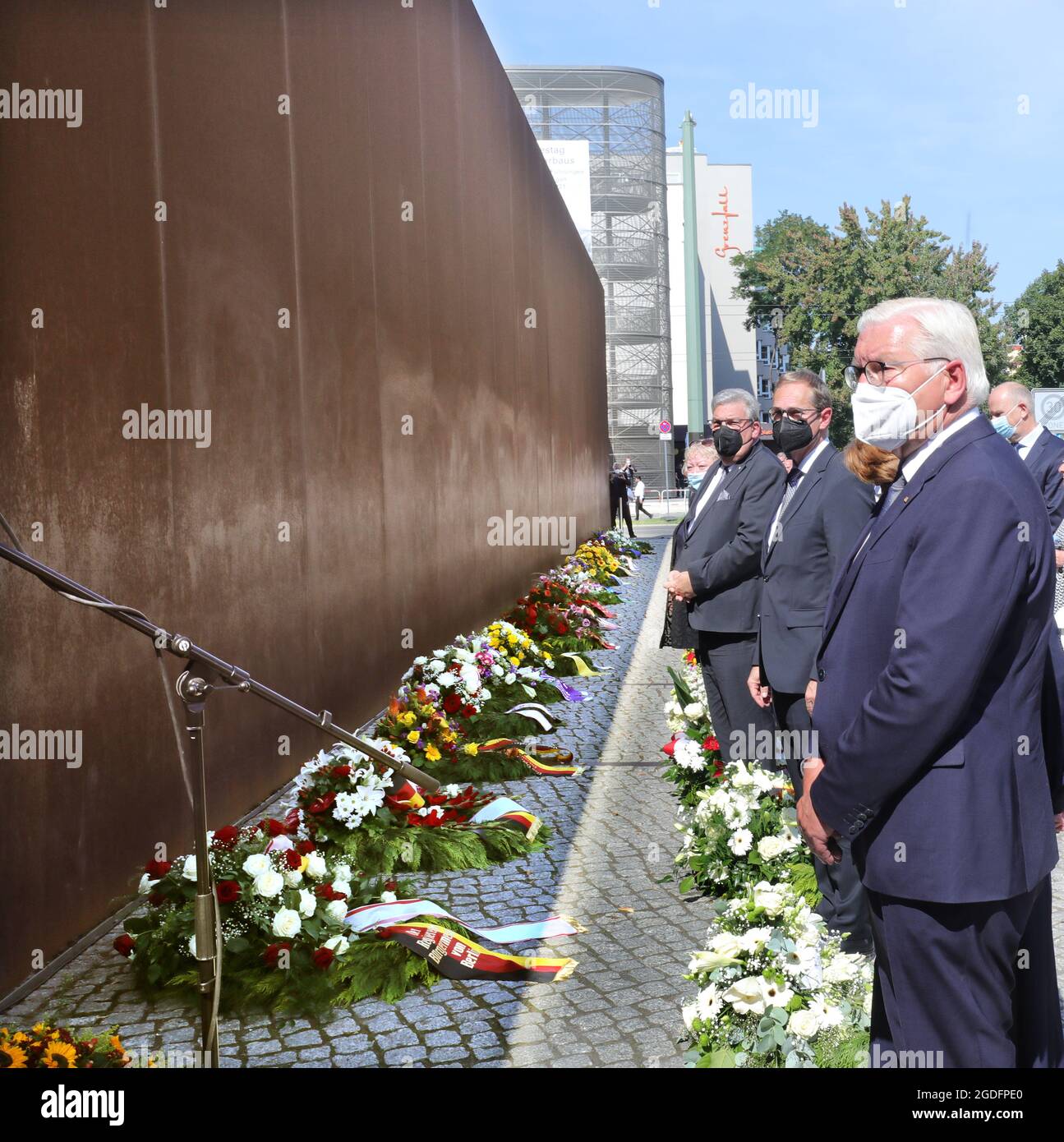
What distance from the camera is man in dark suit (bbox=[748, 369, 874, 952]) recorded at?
4.96m

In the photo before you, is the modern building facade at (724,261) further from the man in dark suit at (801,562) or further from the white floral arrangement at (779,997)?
the white floral arrangement at (779,997)

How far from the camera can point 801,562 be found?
5.09 m

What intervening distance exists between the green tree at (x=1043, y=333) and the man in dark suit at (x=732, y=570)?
56.5 meters

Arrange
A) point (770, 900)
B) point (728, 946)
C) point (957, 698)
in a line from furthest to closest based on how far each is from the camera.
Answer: point (770, 900) → point (728, 946) → point (957, 698)

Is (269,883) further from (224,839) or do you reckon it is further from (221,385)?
(221,385)

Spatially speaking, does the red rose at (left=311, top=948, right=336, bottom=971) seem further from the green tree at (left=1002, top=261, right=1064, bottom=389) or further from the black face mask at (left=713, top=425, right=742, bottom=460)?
the green tree at (left=1002, top=261, right=1064, bottom=389)

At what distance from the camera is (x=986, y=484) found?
260cm

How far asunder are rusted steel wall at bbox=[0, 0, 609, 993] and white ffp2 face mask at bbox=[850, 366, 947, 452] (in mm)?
3120

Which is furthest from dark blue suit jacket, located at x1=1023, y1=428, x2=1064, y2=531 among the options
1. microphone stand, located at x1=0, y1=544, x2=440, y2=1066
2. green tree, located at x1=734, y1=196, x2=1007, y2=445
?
green tree, located at x1=734, y1=196, x2=1007, y2=445

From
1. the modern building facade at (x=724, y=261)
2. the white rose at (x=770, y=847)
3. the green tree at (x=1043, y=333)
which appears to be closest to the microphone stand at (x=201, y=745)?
the white rose at (x=770, y=847)

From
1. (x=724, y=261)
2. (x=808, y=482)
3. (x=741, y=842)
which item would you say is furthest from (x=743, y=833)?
(x=724, y=261)

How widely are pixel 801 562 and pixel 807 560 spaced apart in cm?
2
